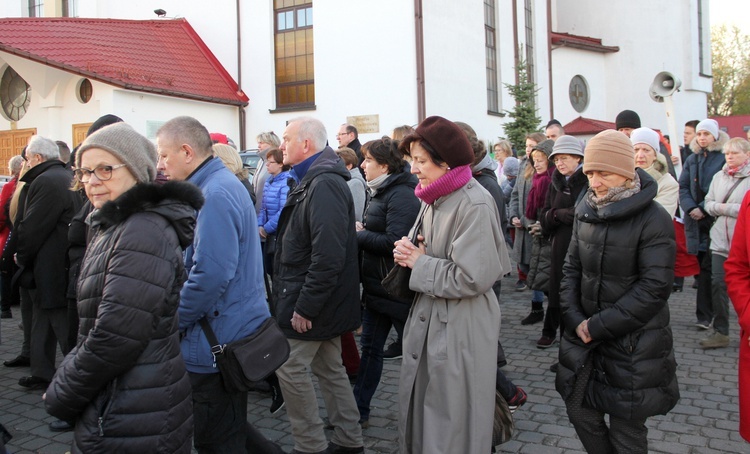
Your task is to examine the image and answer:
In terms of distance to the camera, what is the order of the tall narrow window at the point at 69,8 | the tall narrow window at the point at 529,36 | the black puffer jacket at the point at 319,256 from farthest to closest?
1. the tall narrow window at the point at 529,36
2. the tall narrow window at the point at 69,8
3. the black puffer jacket at the point at 319,256

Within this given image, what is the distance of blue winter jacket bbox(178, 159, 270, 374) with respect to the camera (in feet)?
Answer: 10.4

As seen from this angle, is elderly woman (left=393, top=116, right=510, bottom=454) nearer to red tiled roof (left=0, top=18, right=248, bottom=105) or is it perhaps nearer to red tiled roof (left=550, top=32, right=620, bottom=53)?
red tiled roof (left=0, top=18, right=248, bottom=105)

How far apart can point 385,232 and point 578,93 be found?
27213 millimetres

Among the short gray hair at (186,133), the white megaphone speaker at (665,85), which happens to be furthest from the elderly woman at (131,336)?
the white megaphone speaker at (665,85)

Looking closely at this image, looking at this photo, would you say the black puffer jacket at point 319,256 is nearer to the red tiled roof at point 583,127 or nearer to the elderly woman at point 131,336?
the elderly woman at point 131,336

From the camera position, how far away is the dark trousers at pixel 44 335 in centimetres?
566

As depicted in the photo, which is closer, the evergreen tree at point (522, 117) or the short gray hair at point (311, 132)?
the short gray hair at point (311, 132)

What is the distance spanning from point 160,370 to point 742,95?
2221 inches

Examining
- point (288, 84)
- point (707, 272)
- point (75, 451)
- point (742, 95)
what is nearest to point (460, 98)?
point (288, 84)

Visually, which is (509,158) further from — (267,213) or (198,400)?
(198,400)

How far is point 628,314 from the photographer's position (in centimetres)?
320

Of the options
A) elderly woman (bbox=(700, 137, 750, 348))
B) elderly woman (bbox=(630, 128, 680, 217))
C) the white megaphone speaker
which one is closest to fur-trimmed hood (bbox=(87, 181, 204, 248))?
elderly woman (bbox=(630, 128, 680, 217))

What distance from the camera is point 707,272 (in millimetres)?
Result: 6848

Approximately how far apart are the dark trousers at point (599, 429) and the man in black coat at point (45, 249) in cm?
425
